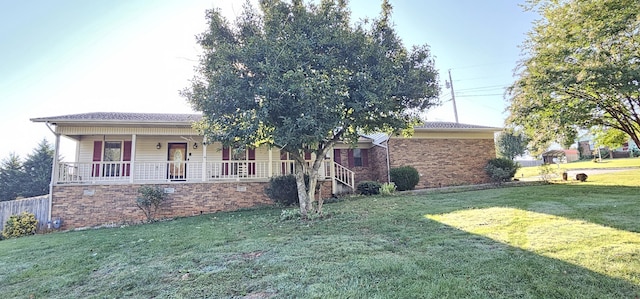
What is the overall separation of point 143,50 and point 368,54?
8.13m

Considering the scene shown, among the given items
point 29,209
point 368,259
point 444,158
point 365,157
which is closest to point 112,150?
point 29,209

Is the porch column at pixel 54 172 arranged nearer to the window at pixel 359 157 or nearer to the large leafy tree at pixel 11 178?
the window at pixel 359 157

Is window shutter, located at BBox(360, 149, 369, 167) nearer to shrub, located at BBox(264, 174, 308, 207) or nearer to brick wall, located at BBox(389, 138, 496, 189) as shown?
brick wall, located at BBox(389, 138, 496, 189)

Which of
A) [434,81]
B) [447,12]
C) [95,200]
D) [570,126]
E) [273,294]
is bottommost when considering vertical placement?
[273,294]

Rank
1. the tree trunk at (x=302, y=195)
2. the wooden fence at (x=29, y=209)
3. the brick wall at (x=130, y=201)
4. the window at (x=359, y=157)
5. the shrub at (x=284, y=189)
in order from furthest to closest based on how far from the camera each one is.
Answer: the window at (x=359, y=157) < the shrub at (x=284, y=189) < the brick wall at (x=130, y=201) < the wooden fence at (x=29, y=209) < the tree trunk at (x=302, y=195)

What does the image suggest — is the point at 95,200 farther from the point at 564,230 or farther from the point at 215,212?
the point at 564,230

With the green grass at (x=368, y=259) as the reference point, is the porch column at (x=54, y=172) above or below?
above

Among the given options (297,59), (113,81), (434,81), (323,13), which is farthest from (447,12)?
(113,81)

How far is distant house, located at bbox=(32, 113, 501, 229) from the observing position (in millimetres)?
11734

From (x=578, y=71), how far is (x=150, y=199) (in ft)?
50.5

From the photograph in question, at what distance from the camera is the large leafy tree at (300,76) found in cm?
723

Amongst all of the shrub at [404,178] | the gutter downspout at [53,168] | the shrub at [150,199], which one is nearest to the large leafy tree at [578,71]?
the shrub at [404,178]

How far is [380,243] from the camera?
17.9 feet

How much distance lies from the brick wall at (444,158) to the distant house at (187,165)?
0.05m
